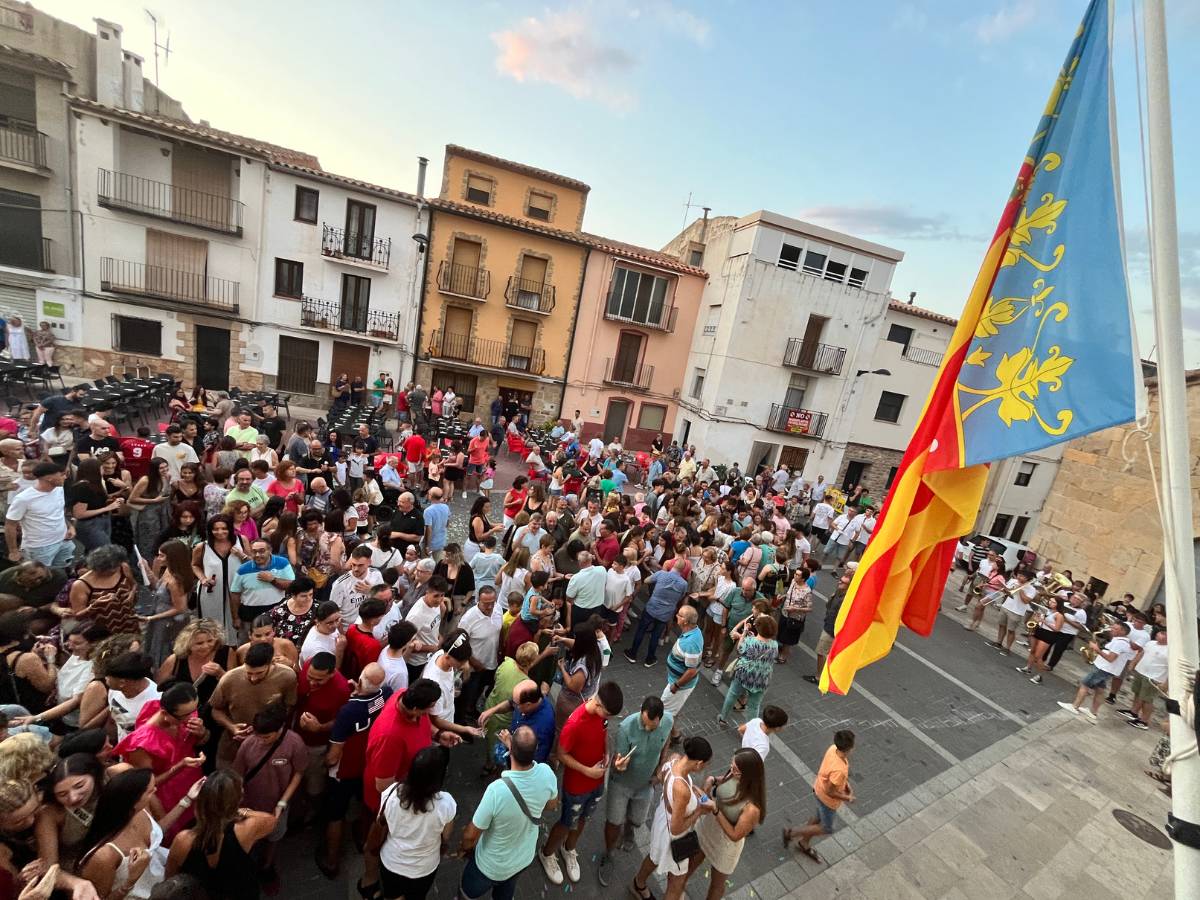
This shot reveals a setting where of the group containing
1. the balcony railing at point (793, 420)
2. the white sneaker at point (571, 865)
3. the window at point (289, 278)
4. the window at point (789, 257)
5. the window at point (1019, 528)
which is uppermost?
the window at point (789, 257)

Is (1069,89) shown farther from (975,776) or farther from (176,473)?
(176,473)

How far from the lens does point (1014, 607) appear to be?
10.4 m

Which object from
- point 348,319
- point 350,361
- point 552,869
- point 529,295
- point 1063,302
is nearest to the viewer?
point 1063,302

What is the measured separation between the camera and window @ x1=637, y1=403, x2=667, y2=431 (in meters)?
24.0

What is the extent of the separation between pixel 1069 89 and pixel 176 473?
30.1 ft

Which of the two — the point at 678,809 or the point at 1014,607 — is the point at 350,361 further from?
the point at 1014,607

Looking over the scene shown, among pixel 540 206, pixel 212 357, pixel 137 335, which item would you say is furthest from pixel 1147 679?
pixel 137 335

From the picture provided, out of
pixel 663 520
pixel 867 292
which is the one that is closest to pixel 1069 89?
pixel 663 520

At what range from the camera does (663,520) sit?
32.5ft

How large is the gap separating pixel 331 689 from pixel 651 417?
833 inches

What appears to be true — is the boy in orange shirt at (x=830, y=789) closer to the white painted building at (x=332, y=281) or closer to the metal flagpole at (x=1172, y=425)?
the metal flagpole at (x=1172, y=425)

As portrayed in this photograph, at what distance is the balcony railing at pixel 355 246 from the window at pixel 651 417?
11.8 m

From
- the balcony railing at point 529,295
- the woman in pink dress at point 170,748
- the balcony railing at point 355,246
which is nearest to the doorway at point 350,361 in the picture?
the balcony railing at point 355,246

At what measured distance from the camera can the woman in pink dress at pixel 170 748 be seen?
3.00m
